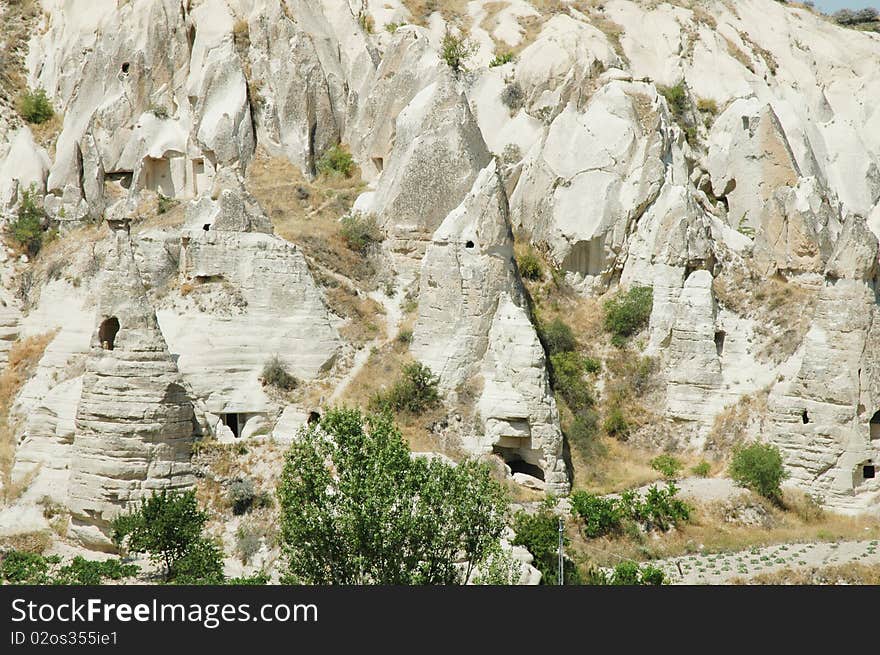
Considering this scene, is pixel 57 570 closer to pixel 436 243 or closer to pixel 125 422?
pixel 125 422

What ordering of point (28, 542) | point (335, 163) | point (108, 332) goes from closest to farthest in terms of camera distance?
point (28, 542)
point (108, 332)
point (335, 163)

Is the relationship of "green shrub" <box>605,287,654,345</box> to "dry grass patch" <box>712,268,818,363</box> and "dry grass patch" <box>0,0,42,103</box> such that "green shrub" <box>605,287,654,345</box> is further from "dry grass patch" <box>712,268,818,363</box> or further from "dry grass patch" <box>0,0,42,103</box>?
"dry grass patch" <box>0,0,42,103</box>

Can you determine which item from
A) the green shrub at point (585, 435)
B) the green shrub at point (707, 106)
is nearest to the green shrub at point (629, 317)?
the green shrub at point (585, 435)

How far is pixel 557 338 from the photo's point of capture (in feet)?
124

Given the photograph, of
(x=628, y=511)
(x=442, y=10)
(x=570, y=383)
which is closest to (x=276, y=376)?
(x=570, y=383)

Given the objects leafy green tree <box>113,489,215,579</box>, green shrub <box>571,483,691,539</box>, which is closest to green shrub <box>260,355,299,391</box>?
leafy green tree <box>113,489,215,579</box>

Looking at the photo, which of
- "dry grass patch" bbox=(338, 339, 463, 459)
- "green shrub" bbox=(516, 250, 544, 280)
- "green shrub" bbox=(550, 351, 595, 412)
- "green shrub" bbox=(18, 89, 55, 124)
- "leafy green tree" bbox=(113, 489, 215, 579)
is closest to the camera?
"leafy green tree" bbox=(113, 489, 215, 579)

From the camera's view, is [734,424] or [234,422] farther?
[734,424]

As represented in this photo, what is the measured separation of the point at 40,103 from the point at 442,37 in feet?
53.8

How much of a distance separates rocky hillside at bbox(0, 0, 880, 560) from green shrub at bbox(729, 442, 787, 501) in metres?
0.87

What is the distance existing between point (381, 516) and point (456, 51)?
→ 2926cm

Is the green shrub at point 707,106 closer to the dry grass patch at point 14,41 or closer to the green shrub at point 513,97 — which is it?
the green shrub at point 513,97

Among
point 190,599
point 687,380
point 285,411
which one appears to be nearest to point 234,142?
point 285,411

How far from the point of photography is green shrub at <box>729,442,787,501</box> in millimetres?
32875
